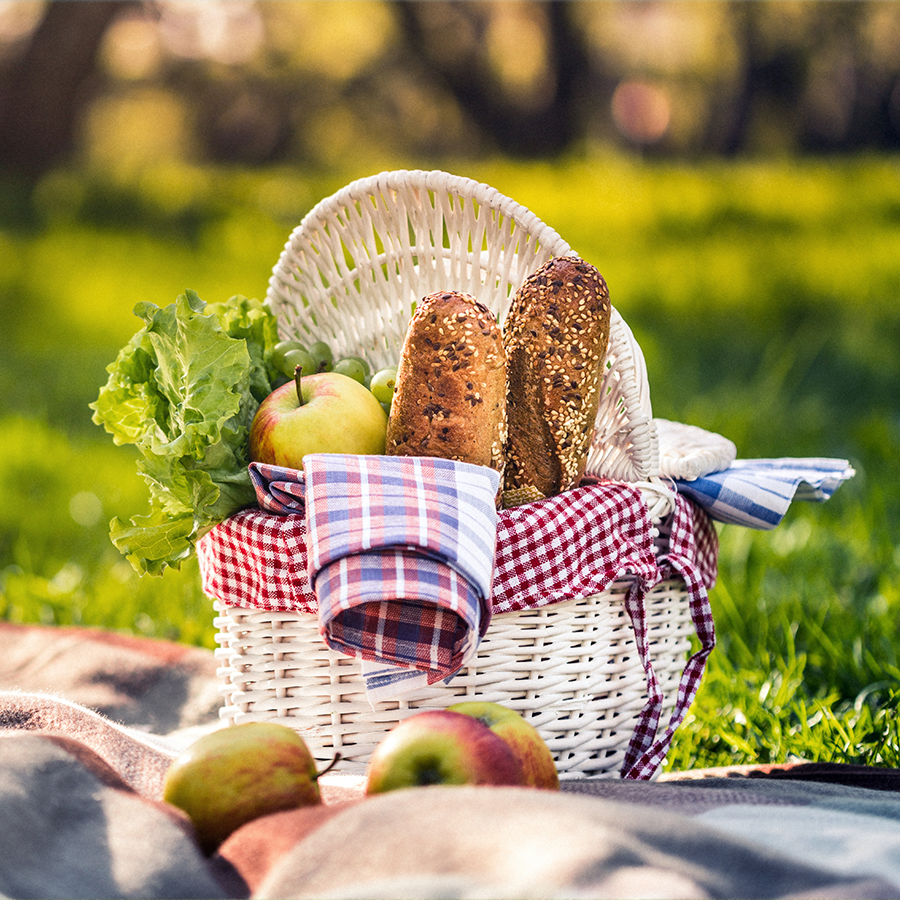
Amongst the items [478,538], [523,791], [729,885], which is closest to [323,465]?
[478,538]

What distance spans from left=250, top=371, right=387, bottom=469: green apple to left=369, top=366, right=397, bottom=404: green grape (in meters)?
0.08

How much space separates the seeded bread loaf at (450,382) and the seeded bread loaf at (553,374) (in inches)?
3.7

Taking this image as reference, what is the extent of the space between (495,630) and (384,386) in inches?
20.6

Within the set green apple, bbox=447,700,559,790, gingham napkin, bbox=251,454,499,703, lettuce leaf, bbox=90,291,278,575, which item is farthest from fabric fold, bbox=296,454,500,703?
lettuce leaf, bbox=90,291,278,575

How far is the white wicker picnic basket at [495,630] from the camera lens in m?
1.60

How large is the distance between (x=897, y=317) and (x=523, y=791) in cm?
452

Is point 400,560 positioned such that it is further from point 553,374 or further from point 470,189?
point 470,189

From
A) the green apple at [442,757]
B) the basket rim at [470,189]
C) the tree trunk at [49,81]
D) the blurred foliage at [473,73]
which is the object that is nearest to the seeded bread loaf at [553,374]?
the basket rim at [470,189]

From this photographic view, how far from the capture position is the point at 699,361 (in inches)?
189

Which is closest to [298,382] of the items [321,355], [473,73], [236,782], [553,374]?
[321,355]

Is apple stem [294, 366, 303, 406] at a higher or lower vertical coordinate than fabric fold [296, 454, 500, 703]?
higher

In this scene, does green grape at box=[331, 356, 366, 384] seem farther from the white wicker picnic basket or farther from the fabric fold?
the fabric fold

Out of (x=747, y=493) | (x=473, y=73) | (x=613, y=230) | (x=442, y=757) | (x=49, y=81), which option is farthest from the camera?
(x=473, y=73)

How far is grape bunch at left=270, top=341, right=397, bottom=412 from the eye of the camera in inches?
74.3
